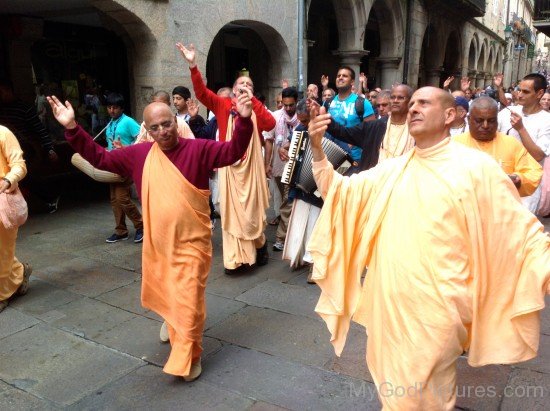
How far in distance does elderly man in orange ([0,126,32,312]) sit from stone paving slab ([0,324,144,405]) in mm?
697

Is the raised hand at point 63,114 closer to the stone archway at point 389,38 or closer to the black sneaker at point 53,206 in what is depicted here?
the black sneaker at point 53,206

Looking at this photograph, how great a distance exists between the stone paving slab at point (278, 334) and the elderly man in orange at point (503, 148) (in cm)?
181

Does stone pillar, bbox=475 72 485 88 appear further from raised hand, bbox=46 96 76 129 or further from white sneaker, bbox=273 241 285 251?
raised hand, bbox=46 96 76 129

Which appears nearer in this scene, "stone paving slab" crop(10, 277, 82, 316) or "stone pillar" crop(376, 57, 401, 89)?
"stone paving slab" crop(10, 277, 82, 316)

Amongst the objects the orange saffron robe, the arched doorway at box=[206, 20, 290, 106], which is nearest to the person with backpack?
the orange saffron robe

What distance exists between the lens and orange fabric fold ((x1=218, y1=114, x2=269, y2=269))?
16.6 feet

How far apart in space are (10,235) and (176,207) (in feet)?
7.06

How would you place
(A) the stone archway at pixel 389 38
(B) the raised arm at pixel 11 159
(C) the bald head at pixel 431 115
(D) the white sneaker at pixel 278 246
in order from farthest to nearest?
1. (A) the stone archway at pixel 389 38
2. (D) the white sneaker at pixel 278 246
3. (B) the raised arm at pixel 11 159
4. (C) the bald head at pixel 431 115

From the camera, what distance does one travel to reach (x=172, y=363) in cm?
311

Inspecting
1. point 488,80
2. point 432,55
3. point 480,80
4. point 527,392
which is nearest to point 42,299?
point 527,392

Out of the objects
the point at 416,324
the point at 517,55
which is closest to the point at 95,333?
the point at 416,324

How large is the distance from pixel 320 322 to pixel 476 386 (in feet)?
4.21

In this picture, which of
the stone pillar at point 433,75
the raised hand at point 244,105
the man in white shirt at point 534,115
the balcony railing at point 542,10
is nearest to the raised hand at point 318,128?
the raised hand at point 244,105

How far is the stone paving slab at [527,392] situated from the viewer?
9.38 ft
